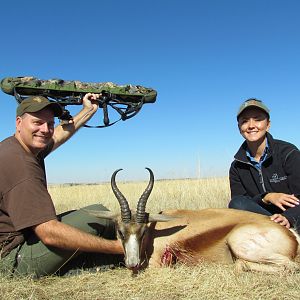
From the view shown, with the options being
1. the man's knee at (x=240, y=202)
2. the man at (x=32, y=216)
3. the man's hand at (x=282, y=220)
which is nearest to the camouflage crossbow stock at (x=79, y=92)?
the man at (x=32, y=216)

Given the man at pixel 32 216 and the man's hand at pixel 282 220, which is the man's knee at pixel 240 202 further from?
the man at pixel 32 216

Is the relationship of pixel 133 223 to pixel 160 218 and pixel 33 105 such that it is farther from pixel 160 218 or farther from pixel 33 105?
pixel 33 105

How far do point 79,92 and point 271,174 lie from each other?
3124 mm

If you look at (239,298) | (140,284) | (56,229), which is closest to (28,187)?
(56,229)

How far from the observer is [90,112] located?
6629mm

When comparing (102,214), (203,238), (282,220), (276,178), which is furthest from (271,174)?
(102,214)

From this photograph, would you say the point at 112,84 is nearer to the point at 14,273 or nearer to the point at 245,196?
the point at 245,196

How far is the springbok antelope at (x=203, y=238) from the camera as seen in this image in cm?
479

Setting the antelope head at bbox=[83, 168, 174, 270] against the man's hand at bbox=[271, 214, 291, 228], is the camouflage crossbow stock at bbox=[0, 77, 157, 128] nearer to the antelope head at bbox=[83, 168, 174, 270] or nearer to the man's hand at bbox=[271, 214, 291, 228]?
the antelope head at bbox=[83, 168, 174, 270]

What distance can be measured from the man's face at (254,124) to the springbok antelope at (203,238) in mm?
1098

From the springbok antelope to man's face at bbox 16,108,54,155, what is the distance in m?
1.05

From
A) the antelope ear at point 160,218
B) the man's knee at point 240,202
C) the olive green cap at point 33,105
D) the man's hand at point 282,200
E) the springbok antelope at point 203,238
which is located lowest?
the springbok antelope at point 203,238

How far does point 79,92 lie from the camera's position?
21.5ft

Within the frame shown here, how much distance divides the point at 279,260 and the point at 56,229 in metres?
2.49
